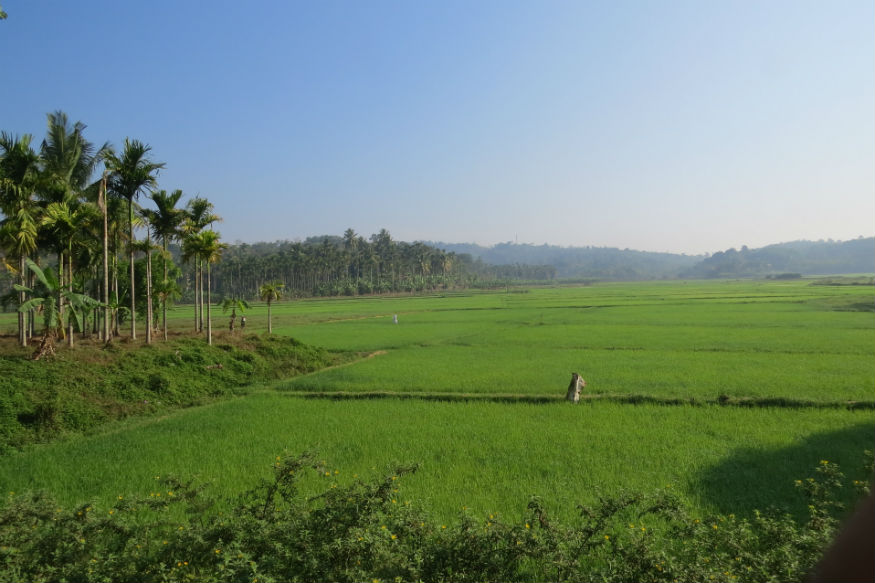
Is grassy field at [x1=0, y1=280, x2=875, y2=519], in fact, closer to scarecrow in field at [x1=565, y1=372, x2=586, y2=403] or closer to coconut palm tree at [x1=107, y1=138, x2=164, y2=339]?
scarecrow in field at [x1=565, y1=372, x2=586, y2=403]

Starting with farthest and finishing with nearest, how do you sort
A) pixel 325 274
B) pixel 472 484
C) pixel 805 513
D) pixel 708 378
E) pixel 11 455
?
pixel 325 274, pixel 708 378, pixel 11 455, pixel 472 484, pixel 805 513

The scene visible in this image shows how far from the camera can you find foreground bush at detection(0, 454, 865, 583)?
213 inches

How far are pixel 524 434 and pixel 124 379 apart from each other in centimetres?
1229

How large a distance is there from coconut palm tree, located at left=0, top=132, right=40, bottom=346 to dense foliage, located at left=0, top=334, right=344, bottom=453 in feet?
11.6

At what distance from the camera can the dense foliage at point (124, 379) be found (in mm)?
12148

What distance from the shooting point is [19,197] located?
16.0 m

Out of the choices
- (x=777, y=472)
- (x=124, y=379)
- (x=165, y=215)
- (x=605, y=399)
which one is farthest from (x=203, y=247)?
(x=777, y=472)

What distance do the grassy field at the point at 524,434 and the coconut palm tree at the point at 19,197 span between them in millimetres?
7133

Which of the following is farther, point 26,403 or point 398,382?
point 398,382

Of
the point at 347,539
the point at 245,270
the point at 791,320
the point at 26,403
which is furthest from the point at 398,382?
the point at 245,270

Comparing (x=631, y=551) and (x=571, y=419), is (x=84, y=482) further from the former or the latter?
(x=571, y=419)

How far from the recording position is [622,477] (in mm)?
8898

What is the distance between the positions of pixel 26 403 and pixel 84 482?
4.91 meters

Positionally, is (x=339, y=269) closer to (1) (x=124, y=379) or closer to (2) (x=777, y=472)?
(1) (x=124, y=379)
